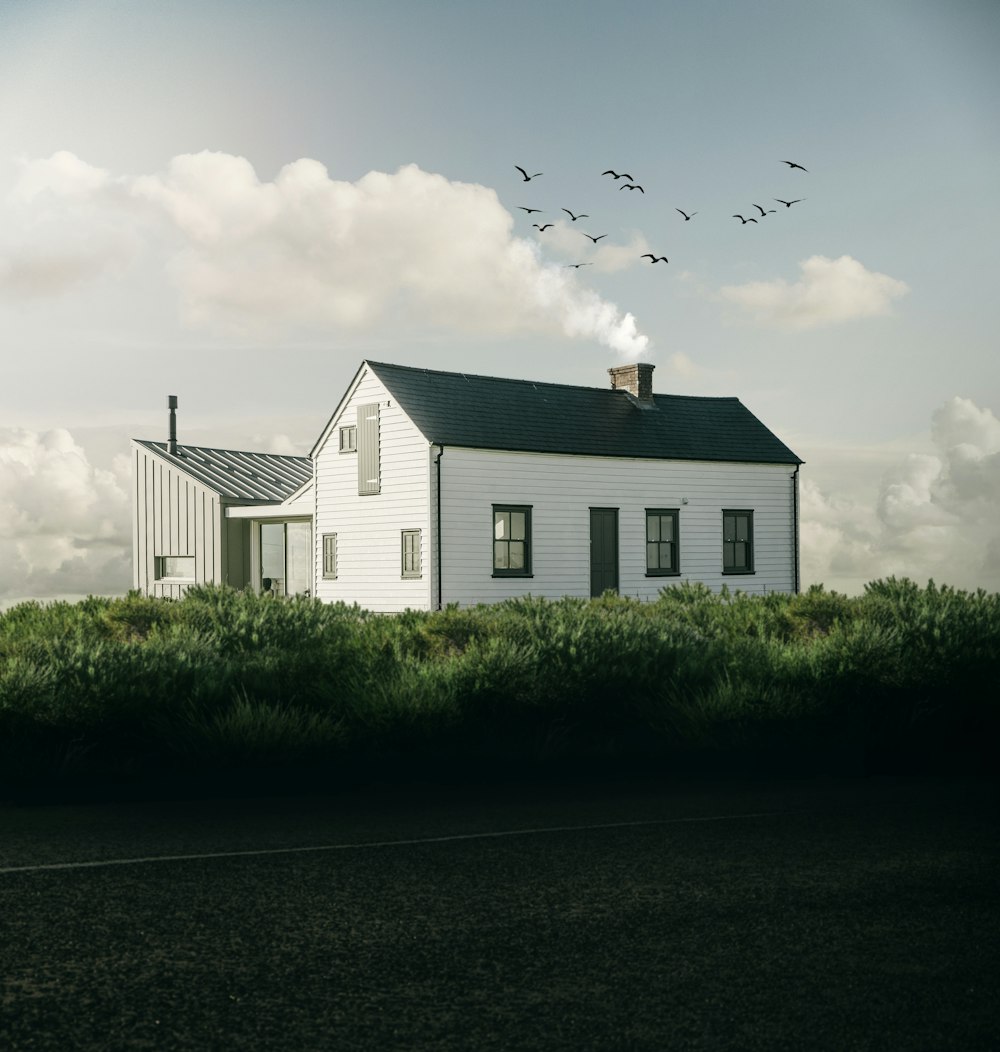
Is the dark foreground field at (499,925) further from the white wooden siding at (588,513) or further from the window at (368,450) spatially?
the window at (368,450)

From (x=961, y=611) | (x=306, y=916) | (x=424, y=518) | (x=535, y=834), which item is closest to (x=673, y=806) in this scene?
(x=535, y=834)

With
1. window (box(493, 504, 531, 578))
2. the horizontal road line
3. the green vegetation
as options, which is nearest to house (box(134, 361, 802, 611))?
window (box(493, 504, 531, 578))

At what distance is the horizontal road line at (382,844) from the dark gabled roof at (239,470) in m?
25.7

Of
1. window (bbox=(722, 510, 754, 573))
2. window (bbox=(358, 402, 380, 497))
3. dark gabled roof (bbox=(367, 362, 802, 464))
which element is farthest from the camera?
window (bbox=(722, 510, 754, 573))

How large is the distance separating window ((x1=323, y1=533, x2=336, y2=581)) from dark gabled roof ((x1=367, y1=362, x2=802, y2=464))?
448 centimetres

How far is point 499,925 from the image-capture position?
5938 millimetres

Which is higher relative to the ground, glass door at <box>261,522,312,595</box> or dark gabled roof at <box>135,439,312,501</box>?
dark gabled roof at <box>135,439,312,501</box>

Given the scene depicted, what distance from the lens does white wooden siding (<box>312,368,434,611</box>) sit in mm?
27703

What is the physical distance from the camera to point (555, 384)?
104 ft

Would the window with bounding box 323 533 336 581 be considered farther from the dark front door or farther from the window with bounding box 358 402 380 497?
the dark front door

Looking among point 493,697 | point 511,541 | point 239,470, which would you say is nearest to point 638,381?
point 511,541

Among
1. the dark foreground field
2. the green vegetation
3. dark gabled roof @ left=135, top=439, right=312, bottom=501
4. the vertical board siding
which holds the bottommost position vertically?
the dark foreground field

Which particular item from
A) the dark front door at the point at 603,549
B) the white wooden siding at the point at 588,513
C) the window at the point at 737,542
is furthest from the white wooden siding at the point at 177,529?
the window at the point at 737,542

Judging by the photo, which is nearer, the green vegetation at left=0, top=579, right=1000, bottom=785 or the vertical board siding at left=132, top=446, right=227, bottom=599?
the green vegetation at left=0, top=579, right=1000, bottom=785
